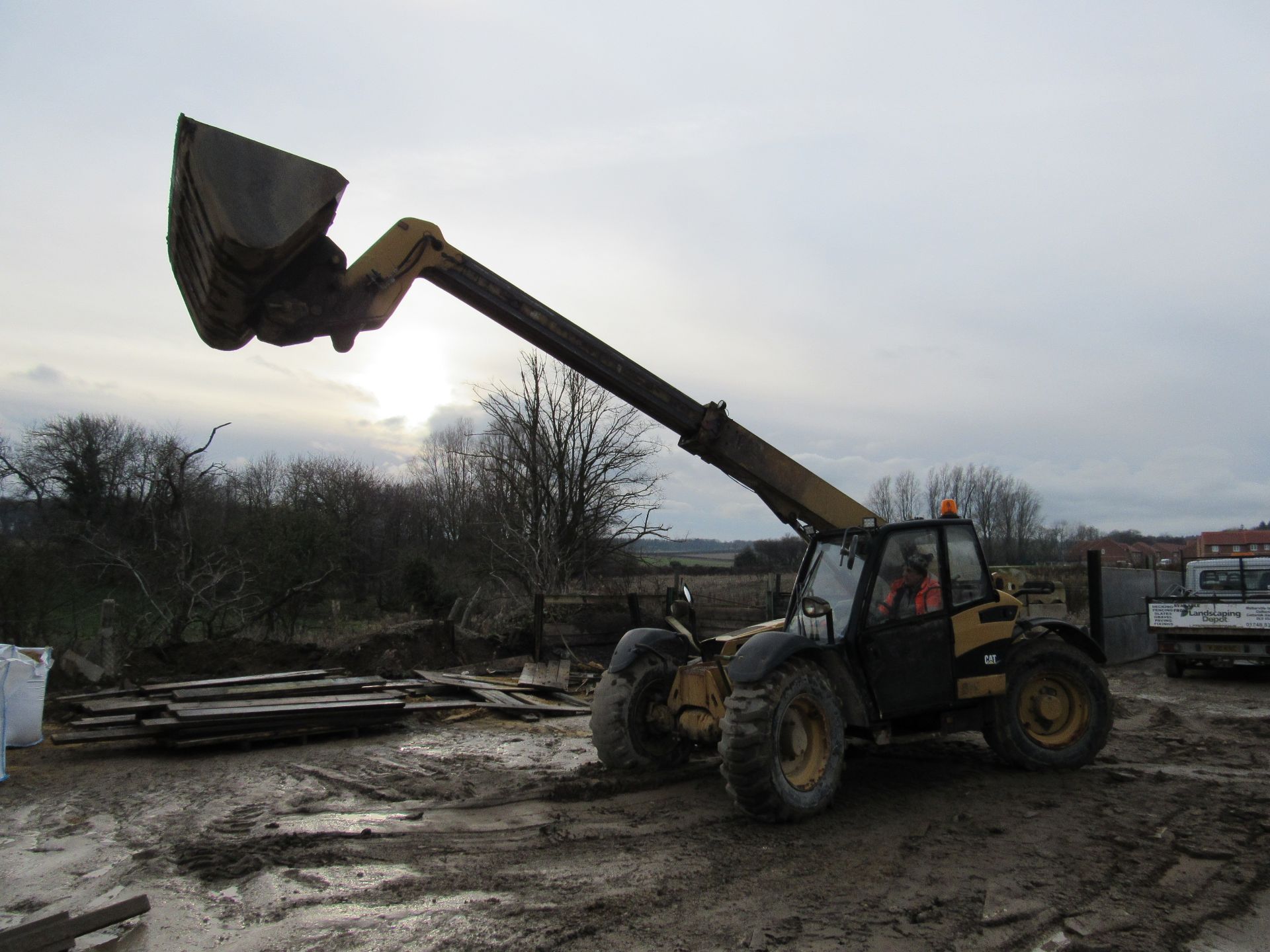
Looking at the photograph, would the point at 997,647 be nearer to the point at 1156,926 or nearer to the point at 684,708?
the point at 684,708

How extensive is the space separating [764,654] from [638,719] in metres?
1.64

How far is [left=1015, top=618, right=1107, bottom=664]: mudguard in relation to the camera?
7.41 m

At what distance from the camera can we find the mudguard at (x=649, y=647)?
278 inches

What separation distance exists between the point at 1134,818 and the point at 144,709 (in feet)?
28.7

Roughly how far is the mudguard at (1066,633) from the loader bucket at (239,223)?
6189 mm

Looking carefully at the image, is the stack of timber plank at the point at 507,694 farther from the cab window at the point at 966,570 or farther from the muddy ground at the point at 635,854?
the cab window at the point at 966,570

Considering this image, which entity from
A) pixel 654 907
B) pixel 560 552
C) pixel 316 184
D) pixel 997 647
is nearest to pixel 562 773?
pixel 654 907

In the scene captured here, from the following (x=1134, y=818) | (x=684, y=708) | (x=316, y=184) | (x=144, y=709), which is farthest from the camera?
(x=144, y=709)

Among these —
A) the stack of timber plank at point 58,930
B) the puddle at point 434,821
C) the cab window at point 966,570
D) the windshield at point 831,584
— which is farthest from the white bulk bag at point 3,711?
the cab window at point 966,570

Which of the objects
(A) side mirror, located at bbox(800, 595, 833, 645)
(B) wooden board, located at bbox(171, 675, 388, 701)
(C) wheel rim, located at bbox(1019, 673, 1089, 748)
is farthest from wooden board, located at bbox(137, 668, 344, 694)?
(C) wheel rim, located at bbox(1019, 673, 1089, 748)

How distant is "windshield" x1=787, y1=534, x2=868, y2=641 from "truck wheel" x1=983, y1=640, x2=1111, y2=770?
5.26 feet

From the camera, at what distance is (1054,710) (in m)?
7.25

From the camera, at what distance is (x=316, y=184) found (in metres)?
4.88

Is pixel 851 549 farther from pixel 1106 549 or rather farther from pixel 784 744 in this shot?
pixel 1106 549
